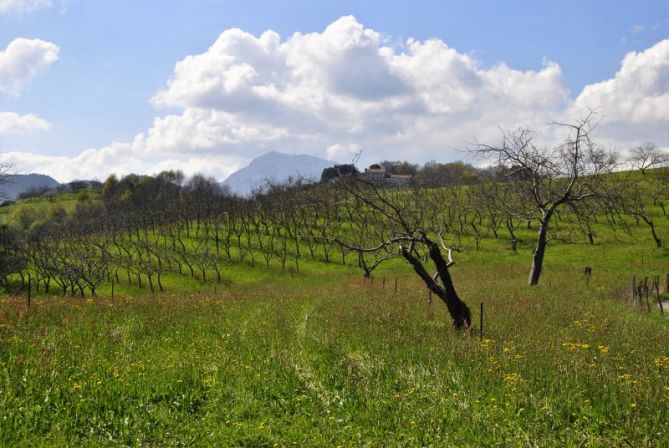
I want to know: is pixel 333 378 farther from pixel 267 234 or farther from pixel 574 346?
pixel 267 234

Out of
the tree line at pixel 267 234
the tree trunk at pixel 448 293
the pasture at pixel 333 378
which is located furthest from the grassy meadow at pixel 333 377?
the tree line at pixel 267 234

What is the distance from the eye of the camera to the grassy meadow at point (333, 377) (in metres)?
7.69

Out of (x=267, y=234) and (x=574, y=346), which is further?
(x=267, y=234)

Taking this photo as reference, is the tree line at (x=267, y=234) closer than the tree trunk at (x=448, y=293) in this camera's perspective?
No

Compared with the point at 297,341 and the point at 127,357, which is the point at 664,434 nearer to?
the point at 297,341

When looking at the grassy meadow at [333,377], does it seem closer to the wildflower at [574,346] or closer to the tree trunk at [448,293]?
the wildflower at [574,346]

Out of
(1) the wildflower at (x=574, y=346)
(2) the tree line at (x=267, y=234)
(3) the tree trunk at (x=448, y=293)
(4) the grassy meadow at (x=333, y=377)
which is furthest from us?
(2) the tree line at (x=267, y=234)

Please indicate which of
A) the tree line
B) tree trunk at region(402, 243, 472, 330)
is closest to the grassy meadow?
tree trunk at region(402, 243, 472, 330)

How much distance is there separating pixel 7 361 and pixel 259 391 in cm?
577

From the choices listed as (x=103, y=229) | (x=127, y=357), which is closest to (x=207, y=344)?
(x=127, y=357)

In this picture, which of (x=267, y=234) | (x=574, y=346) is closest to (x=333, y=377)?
(x=574, y=346)

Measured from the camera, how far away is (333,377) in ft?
33.1

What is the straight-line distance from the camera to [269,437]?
767cm

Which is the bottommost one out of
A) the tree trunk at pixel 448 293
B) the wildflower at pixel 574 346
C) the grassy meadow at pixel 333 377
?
the grassy meadow at pixel 333 377
